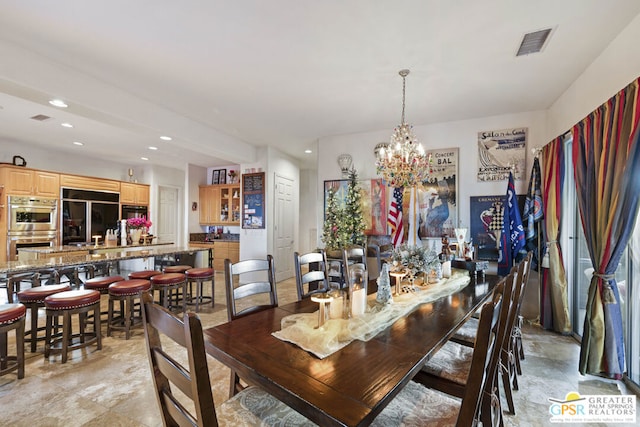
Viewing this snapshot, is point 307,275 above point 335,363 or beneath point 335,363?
above

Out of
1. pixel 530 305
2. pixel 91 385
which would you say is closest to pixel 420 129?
pixel 530 305

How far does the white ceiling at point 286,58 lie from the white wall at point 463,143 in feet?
0.62

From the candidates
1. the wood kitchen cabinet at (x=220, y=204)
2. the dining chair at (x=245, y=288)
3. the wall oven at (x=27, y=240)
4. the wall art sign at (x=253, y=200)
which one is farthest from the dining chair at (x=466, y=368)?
the wall oven at (x=27, y=240)

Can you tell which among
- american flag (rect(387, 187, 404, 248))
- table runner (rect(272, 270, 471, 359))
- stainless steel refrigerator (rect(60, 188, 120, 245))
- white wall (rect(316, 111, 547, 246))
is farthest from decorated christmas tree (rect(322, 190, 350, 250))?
stainless steel refrigerator (rect(60, 188, 120, 245))

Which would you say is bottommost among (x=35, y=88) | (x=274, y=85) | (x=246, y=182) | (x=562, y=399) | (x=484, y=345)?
(x=562, y=399)

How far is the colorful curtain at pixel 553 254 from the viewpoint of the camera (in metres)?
3.26

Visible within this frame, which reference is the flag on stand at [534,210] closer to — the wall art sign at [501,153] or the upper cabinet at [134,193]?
the wall art sign at [501,153]

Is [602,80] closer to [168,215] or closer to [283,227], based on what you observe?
[283,227]

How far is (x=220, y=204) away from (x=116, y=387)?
556 centimetres

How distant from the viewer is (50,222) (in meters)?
5.62

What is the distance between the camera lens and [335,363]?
1.14 m

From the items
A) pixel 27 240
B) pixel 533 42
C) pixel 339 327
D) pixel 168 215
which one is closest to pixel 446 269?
pixel 339 327

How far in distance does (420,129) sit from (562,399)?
3.72 meters

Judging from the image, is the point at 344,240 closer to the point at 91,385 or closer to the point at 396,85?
the point at 396,85
